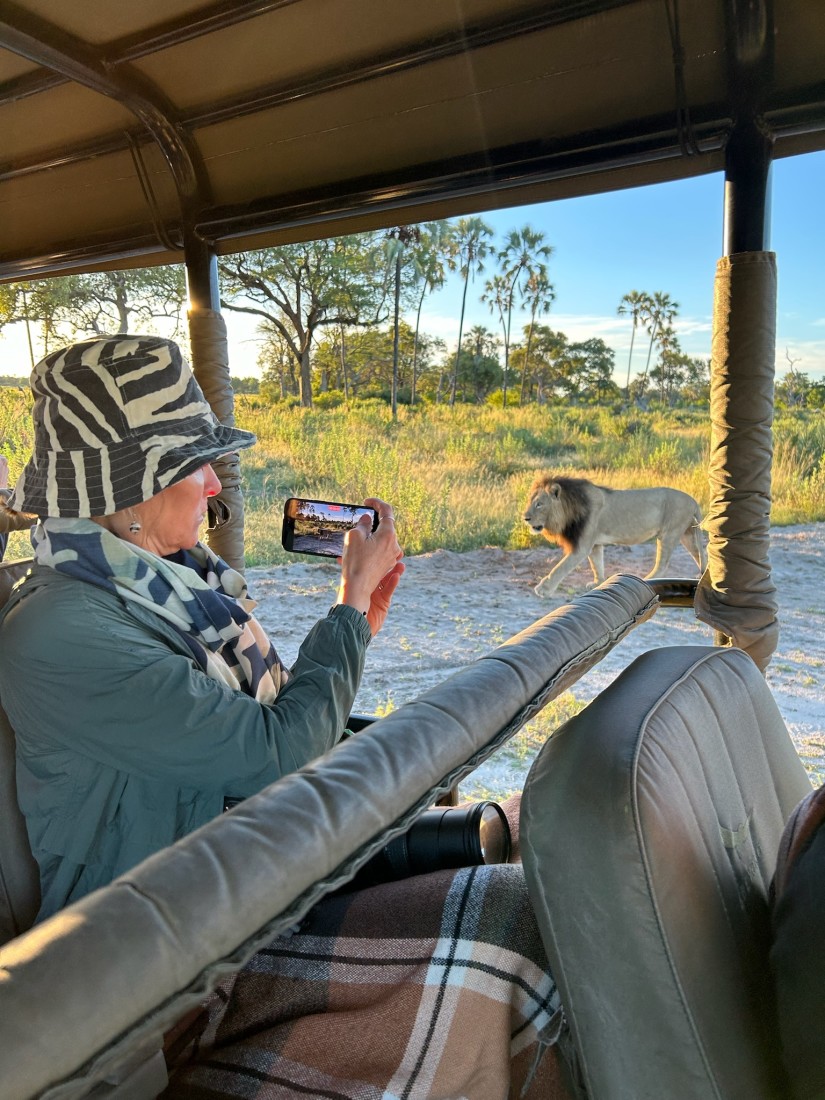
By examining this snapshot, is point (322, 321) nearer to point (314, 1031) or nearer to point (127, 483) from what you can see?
point (127, 483)

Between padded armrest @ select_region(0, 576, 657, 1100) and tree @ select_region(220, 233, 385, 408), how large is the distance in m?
4.17

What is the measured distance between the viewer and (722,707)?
0.98 m

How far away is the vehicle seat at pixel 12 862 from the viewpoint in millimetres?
1051

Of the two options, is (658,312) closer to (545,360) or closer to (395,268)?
(545,360)

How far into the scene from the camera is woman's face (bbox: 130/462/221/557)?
1107 mm

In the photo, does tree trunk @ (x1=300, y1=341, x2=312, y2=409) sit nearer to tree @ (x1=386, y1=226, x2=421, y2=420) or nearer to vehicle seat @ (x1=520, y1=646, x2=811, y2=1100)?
tree @ (x1=386, y1=226, x2=421, y2=420)

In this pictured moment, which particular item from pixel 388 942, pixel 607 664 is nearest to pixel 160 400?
pixel 388 942

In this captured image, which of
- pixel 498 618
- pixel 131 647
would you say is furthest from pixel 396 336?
pixel 131 647

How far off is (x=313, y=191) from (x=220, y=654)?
5.17ft

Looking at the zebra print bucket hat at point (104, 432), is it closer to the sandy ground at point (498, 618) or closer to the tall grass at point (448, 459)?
the sandy ground at point (498, 618)

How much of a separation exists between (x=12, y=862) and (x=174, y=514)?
0.49 metres

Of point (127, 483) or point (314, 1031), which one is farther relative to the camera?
point (127, 483)

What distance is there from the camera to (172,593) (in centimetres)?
107

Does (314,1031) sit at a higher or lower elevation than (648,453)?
lower
